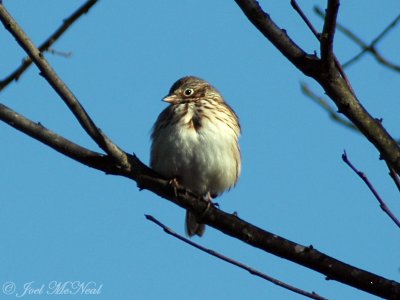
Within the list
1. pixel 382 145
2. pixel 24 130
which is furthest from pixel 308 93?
pixel 24 130

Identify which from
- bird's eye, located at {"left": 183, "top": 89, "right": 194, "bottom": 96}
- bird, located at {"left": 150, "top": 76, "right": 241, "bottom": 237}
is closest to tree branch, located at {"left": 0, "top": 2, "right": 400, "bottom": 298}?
bird, located at {"left": 150, "top": 76, "right": 241, "bottom": 237}

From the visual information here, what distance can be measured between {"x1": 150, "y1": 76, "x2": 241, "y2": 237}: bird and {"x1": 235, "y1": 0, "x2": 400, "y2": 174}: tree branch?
353 centimetres

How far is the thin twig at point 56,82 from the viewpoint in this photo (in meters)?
3.75

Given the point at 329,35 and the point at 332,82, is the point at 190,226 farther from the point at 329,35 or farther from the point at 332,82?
the point at 329,35

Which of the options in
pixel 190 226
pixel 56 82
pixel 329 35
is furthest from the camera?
pixel 190 226

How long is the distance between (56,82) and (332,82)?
4.57 ft

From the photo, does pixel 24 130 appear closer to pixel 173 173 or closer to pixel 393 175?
pixel 393 175

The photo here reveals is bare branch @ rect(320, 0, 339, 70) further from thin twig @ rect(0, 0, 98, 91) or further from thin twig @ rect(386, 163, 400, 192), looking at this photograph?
thin twig @ rect(0, 0, 98, 91)

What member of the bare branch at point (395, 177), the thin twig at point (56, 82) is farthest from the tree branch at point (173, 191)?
the bare branch at point (395, 177)

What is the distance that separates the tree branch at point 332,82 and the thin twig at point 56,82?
1.00 meters

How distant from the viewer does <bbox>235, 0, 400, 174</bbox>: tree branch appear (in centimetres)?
343

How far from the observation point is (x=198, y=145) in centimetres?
724

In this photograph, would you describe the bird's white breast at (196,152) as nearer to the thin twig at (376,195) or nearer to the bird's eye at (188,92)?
the bird's eye at (188,92)

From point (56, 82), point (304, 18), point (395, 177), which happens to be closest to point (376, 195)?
point (395, 177)
